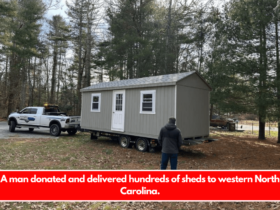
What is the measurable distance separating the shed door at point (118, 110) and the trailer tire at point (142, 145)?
1.07 meters

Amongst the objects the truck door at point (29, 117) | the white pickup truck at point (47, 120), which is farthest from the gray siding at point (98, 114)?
the truck door at point (29, 117)

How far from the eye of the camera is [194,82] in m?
9.19

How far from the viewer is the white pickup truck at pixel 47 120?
13.0 meters

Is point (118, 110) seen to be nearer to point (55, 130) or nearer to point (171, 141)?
point (55, 130)

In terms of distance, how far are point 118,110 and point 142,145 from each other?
216 centimetres

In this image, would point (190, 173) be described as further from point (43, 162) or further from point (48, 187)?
point (43, 162)

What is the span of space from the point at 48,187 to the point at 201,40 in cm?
1923

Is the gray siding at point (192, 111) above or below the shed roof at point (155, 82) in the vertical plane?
below

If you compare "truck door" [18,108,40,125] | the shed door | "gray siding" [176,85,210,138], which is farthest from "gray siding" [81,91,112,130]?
"gray siding" [176,85,210,138]

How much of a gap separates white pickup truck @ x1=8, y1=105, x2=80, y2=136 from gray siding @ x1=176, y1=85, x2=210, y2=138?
736 cm

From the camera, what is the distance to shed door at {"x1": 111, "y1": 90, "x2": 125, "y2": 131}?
10.1 m

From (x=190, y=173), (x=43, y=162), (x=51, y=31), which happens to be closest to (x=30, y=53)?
(x=51, y=31)

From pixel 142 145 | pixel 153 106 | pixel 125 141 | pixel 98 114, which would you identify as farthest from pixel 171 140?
pixel 98 114

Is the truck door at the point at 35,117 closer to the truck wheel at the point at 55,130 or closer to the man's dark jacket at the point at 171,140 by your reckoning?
the truck wheel at the point at 55,130
